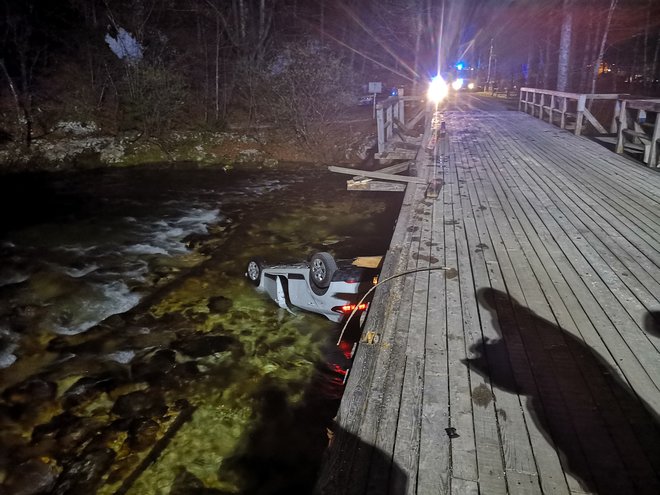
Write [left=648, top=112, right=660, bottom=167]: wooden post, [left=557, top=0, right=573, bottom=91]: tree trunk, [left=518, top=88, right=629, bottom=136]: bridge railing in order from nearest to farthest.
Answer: [left=648, top=112, right=660, bottom=167]: wooden post < [left=518, top=88, right=629, bottom=136]: bridge railing < [left=557, top=0, right=573, bottom=91]: tree trunk

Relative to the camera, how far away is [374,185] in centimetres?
1095

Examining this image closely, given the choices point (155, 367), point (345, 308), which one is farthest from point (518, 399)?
point (155, 367)

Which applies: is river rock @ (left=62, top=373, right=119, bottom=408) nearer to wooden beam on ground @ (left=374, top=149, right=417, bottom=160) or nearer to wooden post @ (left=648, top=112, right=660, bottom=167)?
wooden beam on ground @ (left=374, top=149, right=417, bottom=160)

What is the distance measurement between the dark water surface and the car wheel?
0.98m

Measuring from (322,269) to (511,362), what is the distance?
119 inches

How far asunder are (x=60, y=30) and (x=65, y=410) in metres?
24.2

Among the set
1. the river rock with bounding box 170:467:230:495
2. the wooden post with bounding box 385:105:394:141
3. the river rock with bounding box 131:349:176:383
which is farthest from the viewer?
the wooden post with bounding box 385:105:394:141

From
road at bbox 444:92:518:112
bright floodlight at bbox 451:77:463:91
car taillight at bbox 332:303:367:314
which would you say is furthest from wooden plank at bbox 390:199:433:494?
bright floodlight at bbox 451:77:463:91

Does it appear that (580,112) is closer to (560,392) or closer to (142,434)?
(560,392)

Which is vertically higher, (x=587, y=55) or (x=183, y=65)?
(x=587, y=55)

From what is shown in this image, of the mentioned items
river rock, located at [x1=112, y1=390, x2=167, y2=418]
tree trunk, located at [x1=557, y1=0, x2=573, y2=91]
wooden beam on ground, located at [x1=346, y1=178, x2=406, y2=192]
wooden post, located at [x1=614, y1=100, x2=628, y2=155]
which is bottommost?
river rock, located at [x1=112, y1=390, x2=167, y2=418]

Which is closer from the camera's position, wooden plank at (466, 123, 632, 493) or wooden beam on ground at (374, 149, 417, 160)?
wooden plank at (466, 123, 632, 493)

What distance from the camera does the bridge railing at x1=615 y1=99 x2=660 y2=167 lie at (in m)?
9.18

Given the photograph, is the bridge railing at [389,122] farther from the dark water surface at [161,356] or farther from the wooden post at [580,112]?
the wooden post at [580,112]
